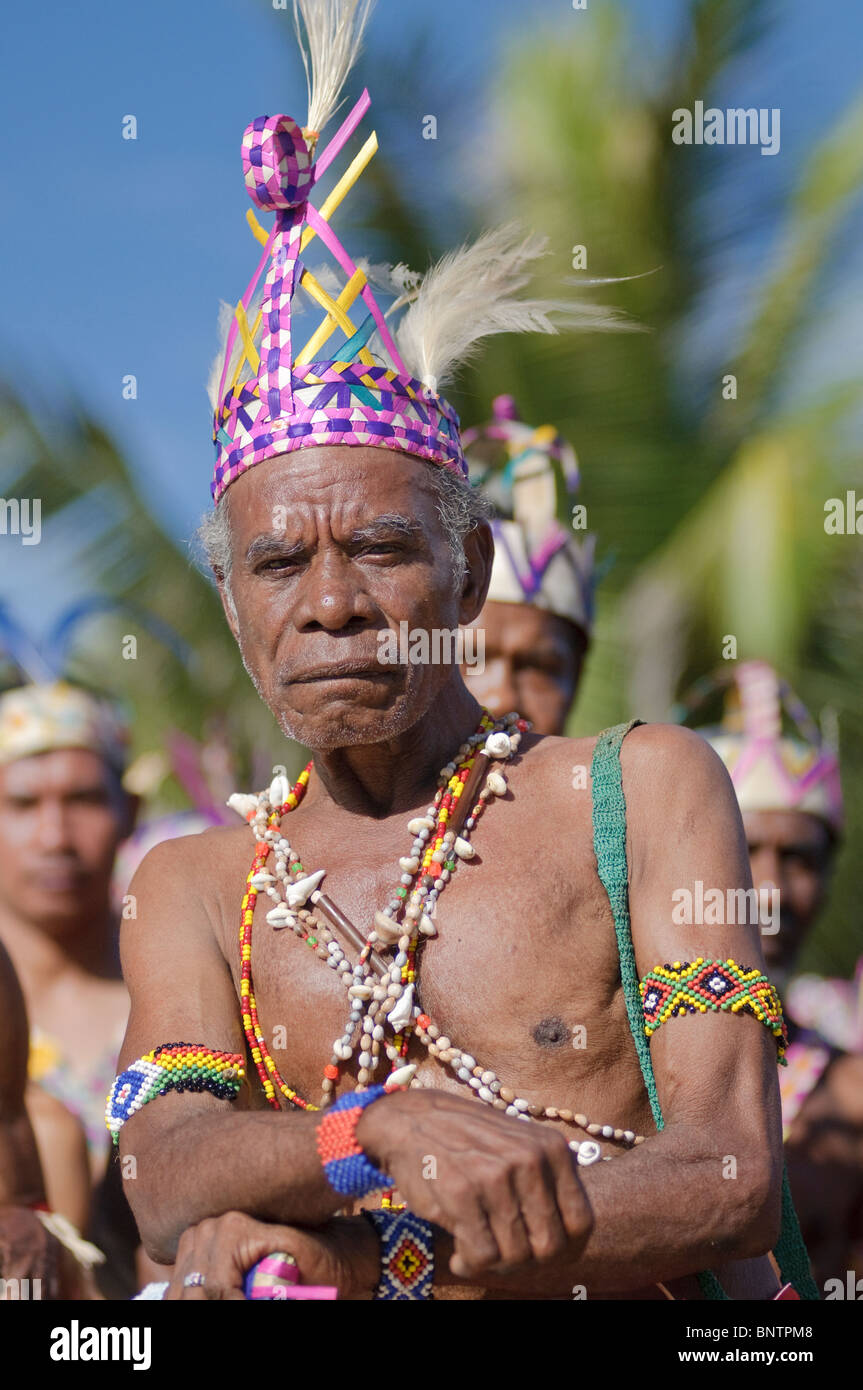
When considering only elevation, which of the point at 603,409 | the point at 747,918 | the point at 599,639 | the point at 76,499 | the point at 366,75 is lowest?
the point at 747,918

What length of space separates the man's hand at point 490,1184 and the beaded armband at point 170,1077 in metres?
0.65

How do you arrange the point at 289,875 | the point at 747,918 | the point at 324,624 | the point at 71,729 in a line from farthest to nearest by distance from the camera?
the point at 71,729 < the point at 289,875 < the point at 324,624 < the point at 747,918

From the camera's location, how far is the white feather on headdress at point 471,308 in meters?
3.30

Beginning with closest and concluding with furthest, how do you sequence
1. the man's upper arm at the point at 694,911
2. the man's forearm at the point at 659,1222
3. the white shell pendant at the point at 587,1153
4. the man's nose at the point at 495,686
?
the man's forearm at the point at 659,1222
the man's upper arm at the point at 694,911
the white shell pendant at the point at 587,1153
the man's nose at the point at 495,686

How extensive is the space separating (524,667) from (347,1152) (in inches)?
170

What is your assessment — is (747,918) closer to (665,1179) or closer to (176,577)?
(665,1179)

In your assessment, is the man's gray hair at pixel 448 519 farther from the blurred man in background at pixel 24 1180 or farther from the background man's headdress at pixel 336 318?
the blurred man in background at pixel 24 1180

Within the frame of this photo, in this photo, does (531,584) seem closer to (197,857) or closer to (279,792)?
(279,792)

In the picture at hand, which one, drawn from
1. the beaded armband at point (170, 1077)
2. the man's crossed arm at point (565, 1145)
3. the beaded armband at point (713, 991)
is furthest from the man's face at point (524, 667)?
the beaded armband at point (713, 991)

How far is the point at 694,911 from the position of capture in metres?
2.79

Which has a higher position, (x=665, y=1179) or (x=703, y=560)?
(x=703, y=560)

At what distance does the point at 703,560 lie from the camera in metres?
11.0
